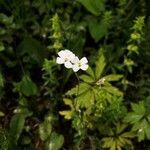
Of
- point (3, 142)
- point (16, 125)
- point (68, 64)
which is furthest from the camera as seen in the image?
point (16, 125)

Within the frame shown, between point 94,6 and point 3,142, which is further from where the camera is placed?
point 94,6

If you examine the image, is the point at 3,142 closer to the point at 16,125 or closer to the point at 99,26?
the point at 16,125

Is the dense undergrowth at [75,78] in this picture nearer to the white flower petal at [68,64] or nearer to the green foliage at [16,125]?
the green foliage at [16,125]

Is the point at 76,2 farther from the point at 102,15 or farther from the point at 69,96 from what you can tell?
the point at 69,96

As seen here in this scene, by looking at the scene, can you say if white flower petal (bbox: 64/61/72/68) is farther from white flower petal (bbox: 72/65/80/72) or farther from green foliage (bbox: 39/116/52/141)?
green foliage (bbox: 39/116/52/141)

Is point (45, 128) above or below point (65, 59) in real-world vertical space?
below

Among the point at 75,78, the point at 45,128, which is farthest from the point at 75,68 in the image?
the point at 75,78

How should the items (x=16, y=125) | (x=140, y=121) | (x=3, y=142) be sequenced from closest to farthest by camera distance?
(x=3, y=142)
(x=140, y=121)
(x=16, y=125)

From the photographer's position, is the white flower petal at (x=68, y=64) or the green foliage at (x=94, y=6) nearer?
the white flower petal at (x=68, y=64)

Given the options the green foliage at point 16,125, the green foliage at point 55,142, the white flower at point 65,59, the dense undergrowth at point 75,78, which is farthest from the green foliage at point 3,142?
the white flower at point 65,59
